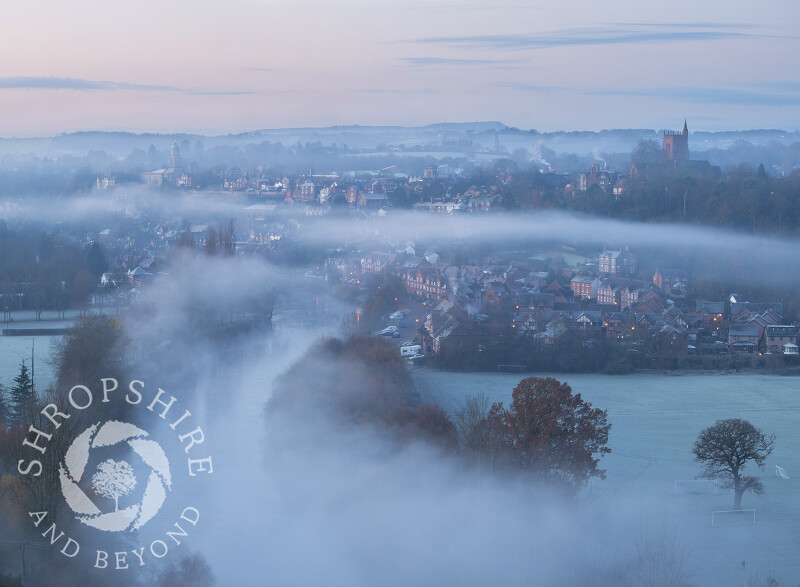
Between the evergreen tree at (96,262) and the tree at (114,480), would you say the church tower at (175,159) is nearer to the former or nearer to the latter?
the evergreen tree at (96,262)

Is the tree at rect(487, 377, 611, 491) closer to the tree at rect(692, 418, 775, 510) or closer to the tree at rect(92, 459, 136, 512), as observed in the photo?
the tree at rect(692, 418, 775, 510)

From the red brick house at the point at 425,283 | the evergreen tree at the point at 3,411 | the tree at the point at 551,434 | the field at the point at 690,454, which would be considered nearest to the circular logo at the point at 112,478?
the evergreen tree at the point at 3,411

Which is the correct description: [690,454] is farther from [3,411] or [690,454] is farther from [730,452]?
[3,411]

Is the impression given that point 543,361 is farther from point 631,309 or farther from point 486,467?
point 486,467

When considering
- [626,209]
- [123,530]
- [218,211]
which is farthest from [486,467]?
[218,211]

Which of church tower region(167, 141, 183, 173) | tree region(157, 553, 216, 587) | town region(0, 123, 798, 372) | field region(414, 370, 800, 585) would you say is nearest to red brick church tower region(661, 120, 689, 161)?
town region(0, 123, 798, 372)

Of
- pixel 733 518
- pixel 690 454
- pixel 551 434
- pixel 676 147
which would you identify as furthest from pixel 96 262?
pixel 676 147
